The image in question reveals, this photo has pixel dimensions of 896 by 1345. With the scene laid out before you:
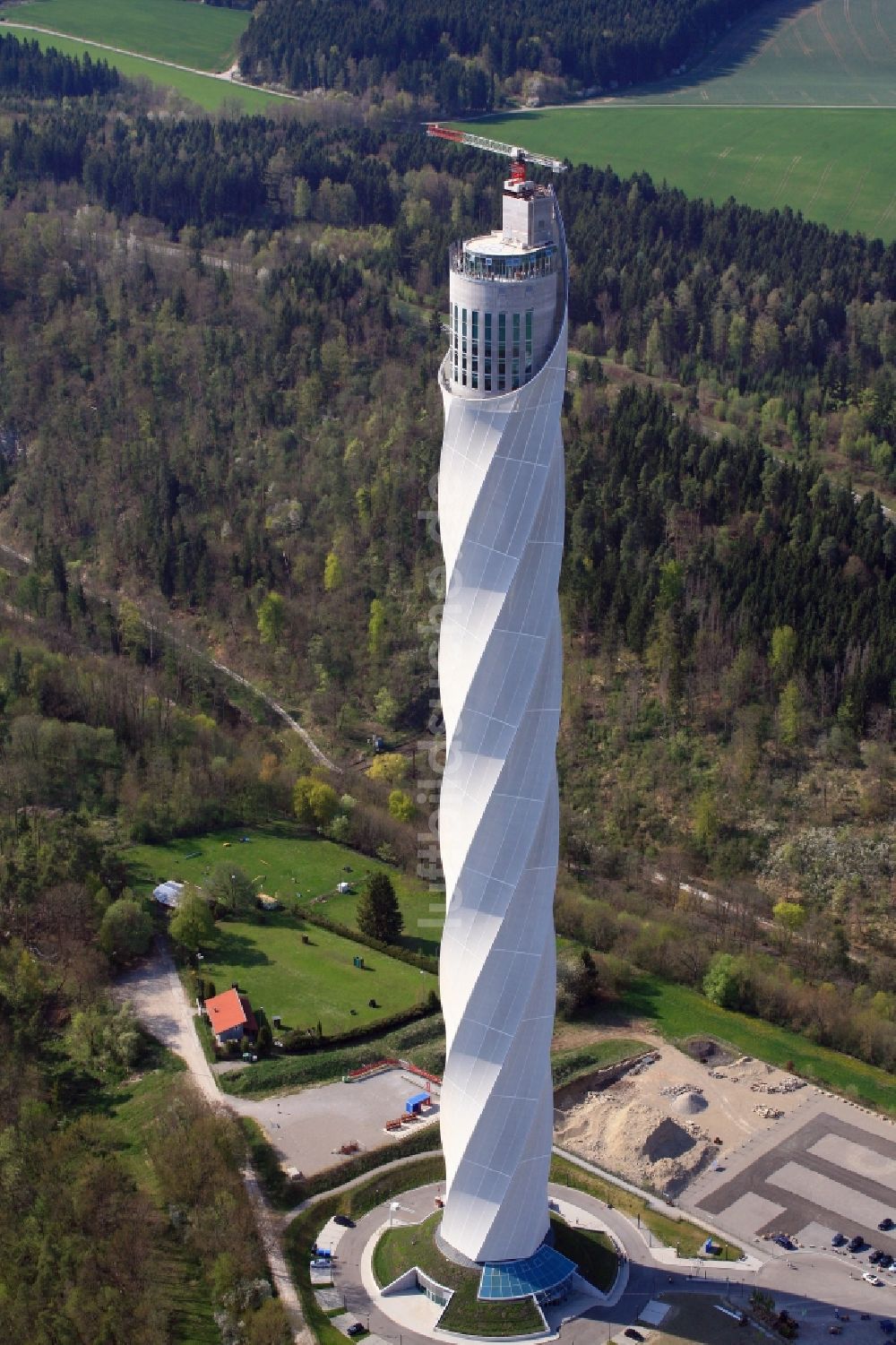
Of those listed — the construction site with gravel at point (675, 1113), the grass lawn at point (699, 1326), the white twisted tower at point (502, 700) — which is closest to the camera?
the white twisted tower at point (502, 700)

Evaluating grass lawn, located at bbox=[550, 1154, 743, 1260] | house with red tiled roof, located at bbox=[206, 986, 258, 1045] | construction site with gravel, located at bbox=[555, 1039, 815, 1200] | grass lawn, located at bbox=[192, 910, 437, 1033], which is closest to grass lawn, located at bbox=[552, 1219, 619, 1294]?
grass lawn, located at bbox=[550, 1154, 743, 1260]

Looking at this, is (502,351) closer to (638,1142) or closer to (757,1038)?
(638,1142)

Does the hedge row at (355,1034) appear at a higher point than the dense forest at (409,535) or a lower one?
lower

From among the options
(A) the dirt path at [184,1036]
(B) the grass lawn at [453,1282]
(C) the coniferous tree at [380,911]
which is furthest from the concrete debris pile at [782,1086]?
Result: (A) the dirt path at [184,1036]

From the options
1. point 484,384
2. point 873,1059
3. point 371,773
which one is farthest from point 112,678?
point 484,384

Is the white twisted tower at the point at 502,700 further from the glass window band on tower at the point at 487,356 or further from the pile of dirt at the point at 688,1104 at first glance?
the pile of dirt at the point at 688,1104

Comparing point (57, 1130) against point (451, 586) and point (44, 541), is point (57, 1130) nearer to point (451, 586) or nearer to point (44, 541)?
point (451, 586)
